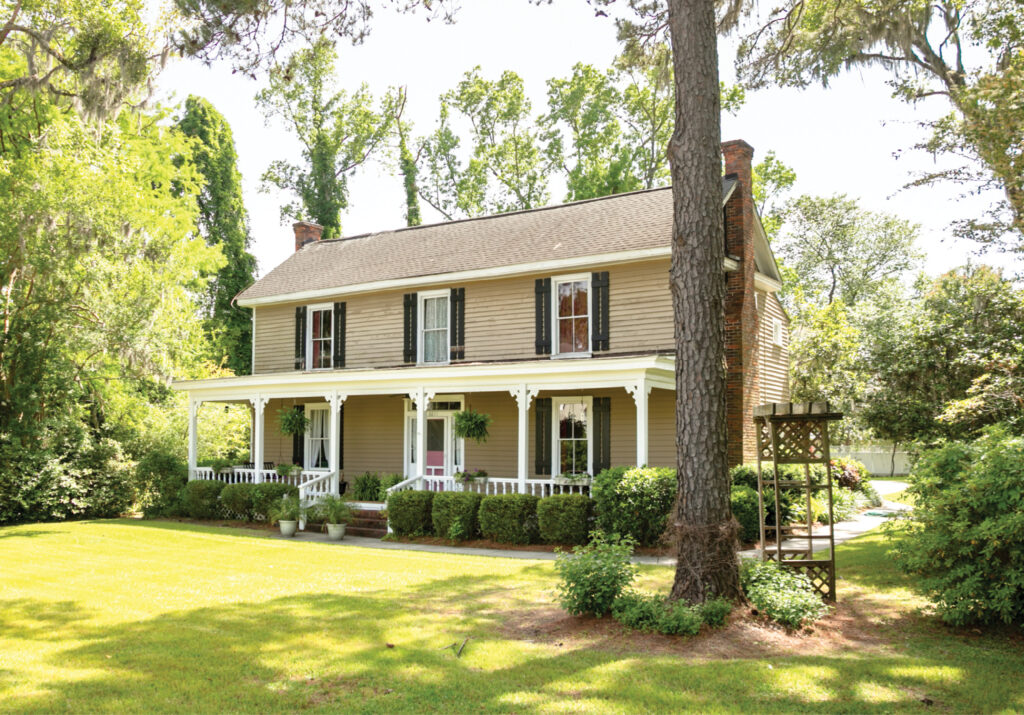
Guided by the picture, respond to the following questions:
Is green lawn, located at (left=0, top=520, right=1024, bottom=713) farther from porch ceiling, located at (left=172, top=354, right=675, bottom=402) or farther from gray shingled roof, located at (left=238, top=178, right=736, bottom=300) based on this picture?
gray shingled roof, located at (left=238, top=178, right=736, bottom=300)

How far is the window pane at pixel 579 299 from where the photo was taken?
16672 millimetres

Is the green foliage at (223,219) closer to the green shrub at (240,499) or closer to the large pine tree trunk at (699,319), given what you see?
the green shrub at (240,499)

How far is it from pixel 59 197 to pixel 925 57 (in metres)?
20.4

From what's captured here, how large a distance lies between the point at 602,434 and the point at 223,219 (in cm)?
2743

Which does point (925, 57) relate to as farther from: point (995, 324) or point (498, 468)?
point (498, 468)

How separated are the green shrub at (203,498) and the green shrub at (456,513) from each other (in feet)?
21.1

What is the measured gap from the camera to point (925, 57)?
61.2ft

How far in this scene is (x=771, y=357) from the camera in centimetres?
1780

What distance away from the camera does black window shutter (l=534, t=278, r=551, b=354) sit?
55.2ft

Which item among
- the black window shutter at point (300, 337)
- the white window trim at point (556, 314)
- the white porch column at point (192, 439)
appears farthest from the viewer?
the black window shutter at point (300, 337)

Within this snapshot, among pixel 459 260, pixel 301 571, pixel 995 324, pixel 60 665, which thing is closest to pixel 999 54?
pixel 995 324

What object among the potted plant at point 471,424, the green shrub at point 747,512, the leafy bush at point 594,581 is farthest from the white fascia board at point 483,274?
the leafy bush at point 594,581

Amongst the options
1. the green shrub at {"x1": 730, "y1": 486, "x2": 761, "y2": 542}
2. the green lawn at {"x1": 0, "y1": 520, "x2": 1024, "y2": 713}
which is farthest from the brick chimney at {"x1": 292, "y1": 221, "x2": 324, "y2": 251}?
the green shrub at {"x1": 730, "y1": 486, "x2": 761, "y2": 542}

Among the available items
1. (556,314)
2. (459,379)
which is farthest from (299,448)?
(556,314)
